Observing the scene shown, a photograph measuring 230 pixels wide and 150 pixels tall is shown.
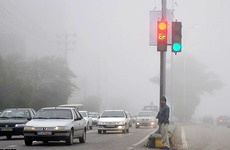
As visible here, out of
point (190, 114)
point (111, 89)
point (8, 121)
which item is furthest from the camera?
point (111, 89)

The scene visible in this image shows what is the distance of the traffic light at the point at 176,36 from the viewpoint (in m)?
24.3

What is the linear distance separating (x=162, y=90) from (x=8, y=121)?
703cm

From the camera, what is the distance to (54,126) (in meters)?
23.7

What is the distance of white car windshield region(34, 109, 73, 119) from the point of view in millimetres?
24984

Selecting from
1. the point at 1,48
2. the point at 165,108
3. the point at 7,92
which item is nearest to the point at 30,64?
the point at 7,92

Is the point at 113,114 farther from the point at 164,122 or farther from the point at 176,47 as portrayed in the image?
the point at 164,122

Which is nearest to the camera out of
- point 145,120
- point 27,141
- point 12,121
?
point 27,141

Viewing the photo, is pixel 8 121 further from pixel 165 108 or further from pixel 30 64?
pixel 30 64

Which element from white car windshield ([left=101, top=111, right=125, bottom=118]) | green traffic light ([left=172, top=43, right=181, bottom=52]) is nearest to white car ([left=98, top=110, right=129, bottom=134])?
white car windshield ([left=101, top=111, right=125, bottom=118])

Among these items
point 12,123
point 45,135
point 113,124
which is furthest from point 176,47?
point 113,124

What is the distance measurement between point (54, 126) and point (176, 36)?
216 inches

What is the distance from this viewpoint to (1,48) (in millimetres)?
114062

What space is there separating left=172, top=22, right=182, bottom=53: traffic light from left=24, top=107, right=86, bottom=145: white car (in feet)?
15.2

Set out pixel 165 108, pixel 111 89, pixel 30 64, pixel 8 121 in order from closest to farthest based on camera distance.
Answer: pixel 165 108 → pixel 8 121 → pixel 30 64 → pixel 111 89
